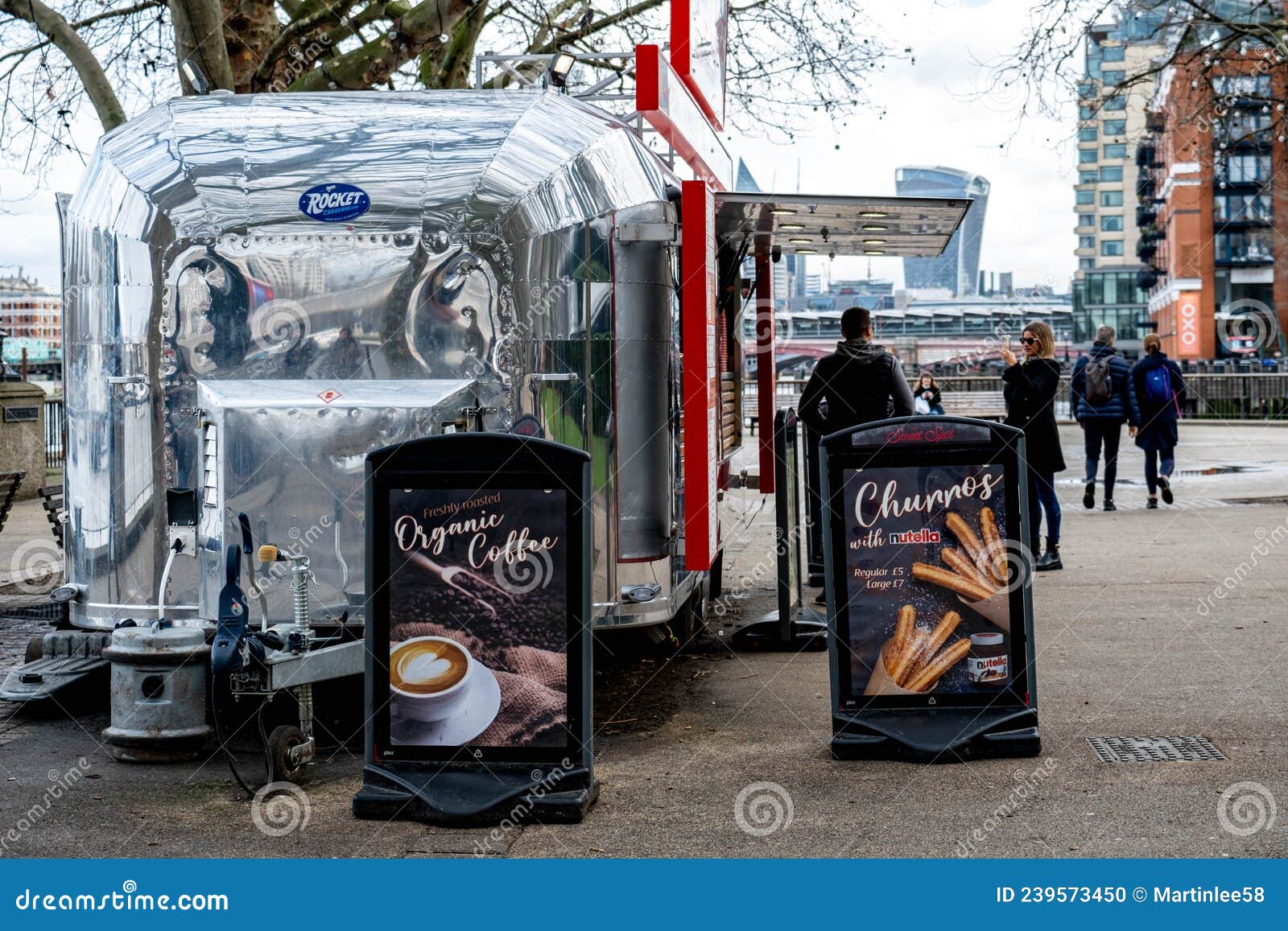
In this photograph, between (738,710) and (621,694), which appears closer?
(738,710)

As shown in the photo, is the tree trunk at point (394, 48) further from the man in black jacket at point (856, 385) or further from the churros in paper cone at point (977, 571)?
the churros in paper cone at point (977, 571)

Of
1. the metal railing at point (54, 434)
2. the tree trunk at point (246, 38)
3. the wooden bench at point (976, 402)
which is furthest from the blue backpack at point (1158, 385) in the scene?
the wooden bench at point (976, 402)

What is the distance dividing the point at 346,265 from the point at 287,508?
1035 millimetres

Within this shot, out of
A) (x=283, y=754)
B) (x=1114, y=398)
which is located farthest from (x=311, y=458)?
(x=1114, y=398)

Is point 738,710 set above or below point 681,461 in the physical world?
below

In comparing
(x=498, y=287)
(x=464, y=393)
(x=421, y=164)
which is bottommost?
(x=464, y=393)

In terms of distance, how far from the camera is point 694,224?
693cm

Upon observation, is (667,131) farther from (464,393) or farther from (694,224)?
(464,393)

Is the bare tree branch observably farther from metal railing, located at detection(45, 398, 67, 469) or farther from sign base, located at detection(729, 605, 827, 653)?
sign base, located at detection(729, 605, 827, 653)

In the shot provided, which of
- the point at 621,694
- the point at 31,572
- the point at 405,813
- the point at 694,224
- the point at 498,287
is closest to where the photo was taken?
the point at 405,813

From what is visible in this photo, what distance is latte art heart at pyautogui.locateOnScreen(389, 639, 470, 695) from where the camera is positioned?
558cm

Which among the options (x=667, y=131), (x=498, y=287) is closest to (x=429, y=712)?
(x=498, y=287)

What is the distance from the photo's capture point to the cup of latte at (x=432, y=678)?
18.3 ft

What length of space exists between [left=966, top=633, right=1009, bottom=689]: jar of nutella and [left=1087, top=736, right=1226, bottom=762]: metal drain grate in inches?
19.8
